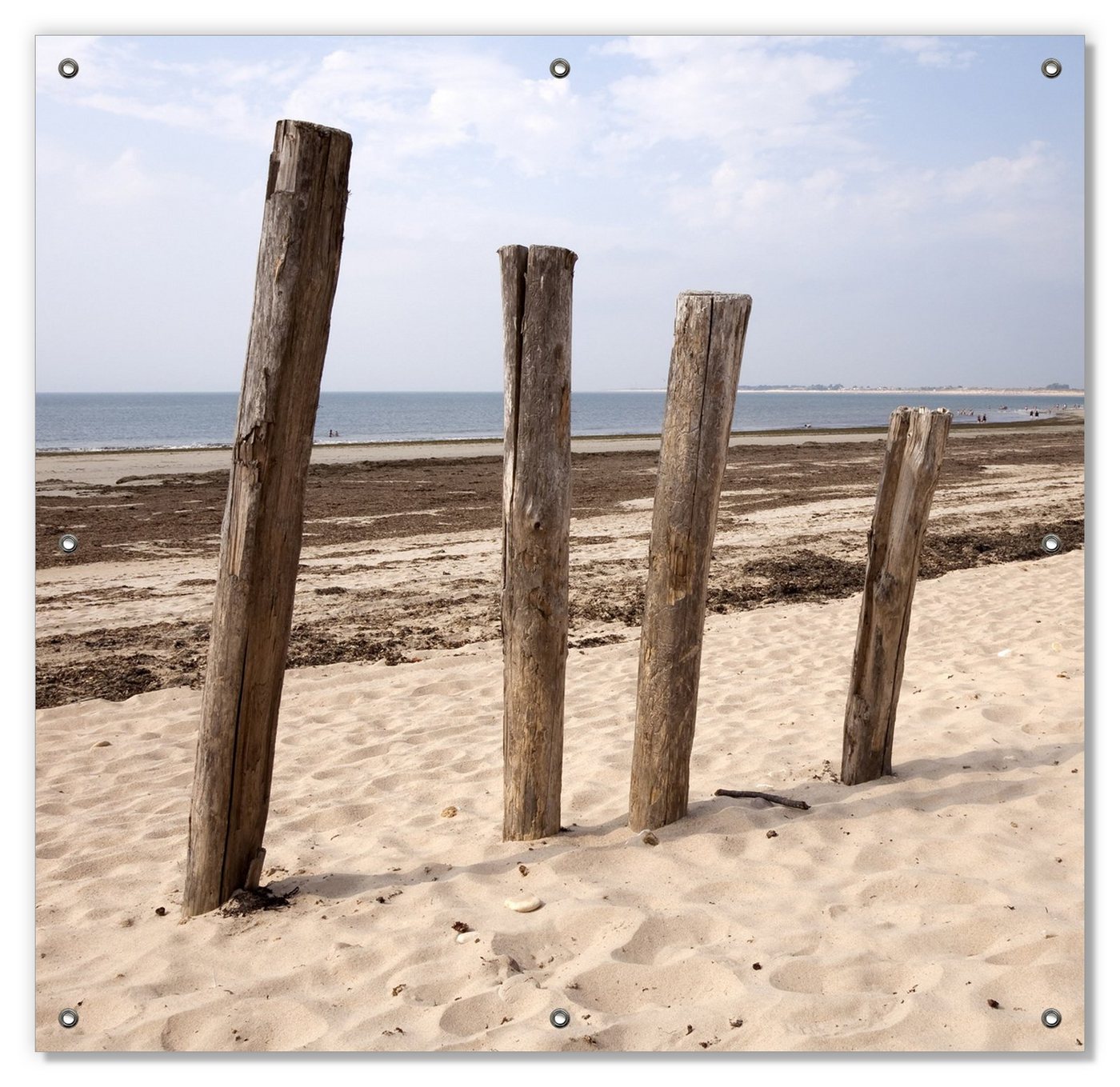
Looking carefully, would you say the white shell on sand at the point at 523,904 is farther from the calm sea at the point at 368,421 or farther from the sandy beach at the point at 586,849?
the calm sea at the point at 368,421

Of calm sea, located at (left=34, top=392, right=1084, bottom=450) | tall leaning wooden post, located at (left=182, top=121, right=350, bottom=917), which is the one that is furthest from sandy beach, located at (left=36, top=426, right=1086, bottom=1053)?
calm sea, located at (left=34, top=392, right=1084, bottom=450)

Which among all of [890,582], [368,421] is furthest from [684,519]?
[368,421]

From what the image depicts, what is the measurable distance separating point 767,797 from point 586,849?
0.84 m

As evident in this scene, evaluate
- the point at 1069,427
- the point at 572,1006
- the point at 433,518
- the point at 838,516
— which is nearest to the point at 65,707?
the point at 572,1006

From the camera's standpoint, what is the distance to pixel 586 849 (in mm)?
3393

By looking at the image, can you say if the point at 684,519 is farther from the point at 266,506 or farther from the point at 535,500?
the point at 266,506

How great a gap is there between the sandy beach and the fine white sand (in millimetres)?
11

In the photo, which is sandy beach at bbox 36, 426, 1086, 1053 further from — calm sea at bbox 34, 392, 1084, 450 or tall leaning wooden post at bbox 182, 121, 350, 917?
calm sea at bbox 34, 392, 1084, 450

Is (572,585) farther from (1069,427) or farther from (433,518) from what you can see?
(1069,427)

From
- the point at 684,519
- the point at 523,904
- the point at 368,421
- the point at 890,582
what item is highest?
the point at 368,421

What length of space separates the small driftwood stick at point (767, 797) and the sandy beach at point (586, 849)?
0.06 metres

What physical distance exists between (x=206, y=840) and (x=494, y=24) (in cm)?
262

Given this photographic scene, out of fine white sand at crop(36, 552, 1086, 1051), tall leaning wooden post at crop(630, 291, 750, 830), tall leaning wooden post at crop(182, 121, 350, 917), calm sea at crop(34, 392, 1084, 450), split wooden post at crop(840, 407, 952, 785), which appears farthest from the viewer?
calm sea at crop(34, 392, 1084, 450)

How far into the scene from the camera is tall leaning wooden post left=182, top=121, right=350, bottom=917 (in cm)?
276
